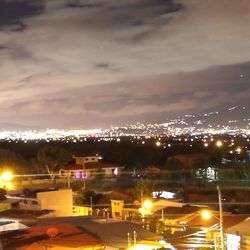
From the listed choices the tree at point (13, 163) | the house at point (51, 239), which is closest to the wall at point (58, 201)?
the house at point (51, 239)

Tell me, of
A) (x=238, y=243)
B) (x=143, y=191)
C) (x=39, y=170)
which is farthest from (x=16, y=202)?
(x=39, y=170)

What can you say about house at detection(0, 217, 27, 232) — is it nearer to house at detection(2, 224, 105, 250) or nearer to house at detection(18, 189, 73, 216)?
house at detection(2, 224, 105, 250)

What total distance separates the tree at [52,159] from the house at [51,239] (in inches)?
639

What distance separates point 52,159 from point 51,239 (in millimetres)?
17720

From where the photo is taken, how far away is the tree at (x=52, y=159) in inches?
930

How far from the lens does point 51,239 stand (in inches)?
262

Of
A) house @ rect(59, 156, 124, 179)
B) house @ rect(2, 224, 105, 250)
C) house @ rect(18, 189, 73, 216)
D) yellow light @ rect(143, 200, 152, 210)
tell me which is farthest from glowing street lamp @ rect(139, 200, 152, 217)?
house @ rect(59, 156, 124, 179)

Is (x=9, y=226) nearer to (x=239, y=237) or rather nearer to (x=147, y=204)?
(x=239, y=237)

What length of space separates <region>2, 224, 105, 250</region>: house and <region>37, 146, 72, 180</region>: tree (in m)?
16.2

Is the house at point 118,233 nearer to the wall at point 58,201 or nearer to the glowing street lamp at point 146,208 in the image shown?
the wall at point 58,201

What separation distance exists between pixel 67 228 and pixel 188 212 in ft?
15.5

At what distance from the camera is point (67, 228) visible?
743 centimetres

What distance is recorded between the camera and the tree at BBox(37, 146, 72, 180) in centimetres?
2361

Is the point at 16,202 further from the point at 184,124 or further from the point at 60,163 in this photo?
the point at 184,124
